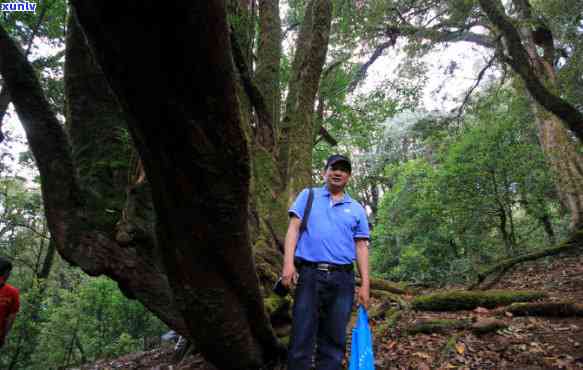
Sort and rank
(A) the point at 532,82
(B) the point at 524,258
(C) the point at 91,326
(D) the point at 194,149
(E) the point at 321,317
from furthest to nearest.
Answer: (C) the point at 91,326, (B) the point at 524,258, (A) the point at 532,82, (E) the point at 321,317, (D) the point at 194,149

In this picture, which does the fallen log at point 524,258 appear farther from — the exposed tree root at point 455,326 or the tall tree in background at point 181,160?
the tall tree in background at point 181,160

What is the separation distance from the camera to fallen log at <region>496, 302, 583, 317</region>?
4617 mm

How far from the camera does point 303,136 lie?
20.3 ft

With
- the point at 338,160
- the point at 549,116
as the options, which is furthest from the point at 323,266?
the point at 549,116

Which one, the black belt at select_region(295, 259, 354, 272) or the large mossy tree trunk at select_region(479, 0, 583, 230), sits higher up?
the large mossy tree trunk at select_region(479, 0, 583, 230)

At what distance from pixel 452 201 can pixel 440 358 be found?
7519 mm

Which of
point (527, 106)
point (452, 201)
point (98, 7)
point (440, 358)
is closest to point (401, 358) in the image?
point (440, 358)

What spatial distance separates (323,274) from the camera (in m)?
2.93

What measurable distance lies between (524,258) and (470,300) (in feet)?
12.0

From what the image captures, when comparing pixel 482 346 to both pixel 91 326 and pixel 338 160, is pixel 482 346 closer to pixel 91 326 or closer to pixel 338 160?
pixel 338 160

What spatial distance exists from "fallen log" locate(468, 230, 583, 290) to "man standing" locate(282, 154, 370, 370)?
6210 millimetres

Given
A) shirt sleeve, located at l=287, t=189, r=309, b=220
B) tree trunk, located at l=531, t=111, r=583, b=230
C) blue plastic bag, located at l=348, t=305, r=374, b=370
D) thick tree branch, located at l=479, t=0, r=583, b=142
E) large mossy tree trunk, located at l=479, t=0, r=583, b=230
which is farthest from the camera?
tree trunk, located at l=531, t=111, r=583, b=230

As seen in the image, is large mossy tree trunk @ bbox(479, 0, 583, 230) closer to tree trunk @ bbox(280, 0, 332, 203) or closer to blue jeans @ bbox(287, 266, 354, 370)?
tree trunk @ bbox(280, 0, 332, 203)

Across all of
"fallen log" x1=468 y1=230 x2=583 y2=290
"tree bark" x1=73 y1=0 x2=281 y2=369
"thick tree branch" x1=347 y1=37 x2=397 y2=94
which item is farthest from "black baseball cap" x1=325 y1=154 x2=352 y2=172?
"thick tree branch" x1=347 y1=37 x2=397 y2=94
